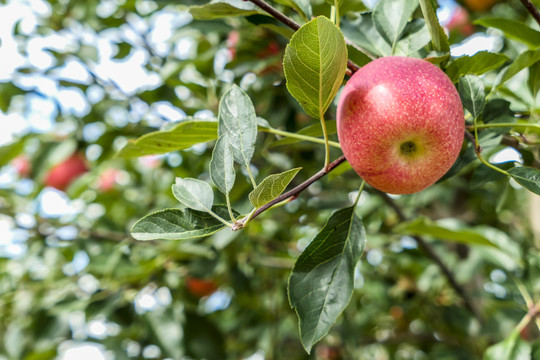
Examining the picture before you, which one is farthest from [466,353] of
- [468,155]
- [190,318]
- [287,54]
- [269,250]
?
[287,54]

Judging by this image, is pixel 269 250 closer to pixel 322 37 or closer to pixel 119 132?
pixel 119 132

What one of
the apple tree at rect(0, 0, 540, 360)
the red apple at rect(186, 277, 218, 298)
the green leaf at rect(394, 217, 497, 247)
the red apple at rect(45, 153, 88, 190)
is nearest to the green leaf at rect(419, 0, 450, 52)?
the apple tree at rect(0, 0, 540, 360)

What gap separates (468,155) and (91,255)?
1239 mm

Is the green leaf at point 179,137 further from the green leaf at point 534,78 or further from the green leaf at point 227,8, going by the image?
the green leaf at point 534,78

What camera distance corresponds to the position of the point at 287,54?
568mm

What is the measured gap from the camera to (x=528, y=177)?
646 mm

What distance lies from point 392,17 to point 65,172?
1734 millimetres

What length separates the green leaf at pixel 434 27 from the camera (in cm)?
62

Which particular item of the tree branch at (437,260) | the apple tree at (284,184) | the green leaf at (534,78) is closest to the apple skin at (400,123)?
the apple tree at (284,184)

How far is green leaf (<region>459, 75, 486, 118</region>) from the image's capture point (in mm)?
651

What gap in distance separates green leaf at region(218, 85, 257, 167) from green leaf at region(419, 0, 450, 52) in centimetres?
24

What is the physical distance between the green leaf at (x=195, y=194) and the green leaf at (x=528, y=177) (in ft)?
1.29

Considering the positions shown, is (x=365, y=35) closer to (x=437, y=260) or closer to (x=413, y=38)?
(x=413, y=38)

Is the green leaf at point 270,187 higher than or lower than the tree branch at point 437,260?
higher
